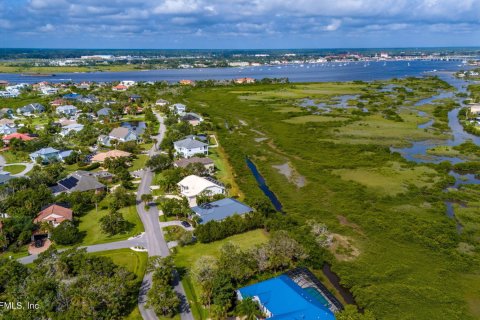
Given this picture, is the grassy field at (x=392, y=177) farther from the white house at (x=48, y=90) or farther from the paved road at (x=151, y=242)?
the white house at (x=48, y=90)

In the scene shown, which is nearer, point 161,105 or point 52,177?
point 52,177

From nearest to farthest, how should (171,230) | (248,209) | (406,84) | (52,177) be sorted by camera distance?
(171,230) < (248,209) < (52,177) < (406,84)

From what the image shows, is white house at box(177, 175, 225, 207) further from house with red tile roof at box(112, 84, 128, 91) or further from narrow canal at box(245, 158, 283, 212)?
house with red tile roof at box(112, 84, 128, 91)

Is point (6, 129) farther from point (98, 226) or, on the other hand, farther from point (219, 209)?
point (219, 209)

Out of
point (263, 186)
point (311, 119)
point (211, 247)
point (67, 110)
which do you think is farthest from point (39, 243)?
point (311, 119)

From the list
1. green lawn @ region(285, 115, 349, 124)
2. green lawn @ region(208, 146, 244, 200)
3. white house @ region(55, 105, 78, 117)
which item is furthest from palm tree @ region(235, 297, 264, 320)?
white house @ region(55, 105, 78, 117)

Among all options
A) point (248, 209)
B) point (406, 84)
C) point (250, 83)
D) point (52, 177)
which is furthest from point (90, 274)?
point (406, 84)

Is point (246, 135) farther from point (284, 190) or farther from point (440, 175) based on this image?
point (440, 175)
